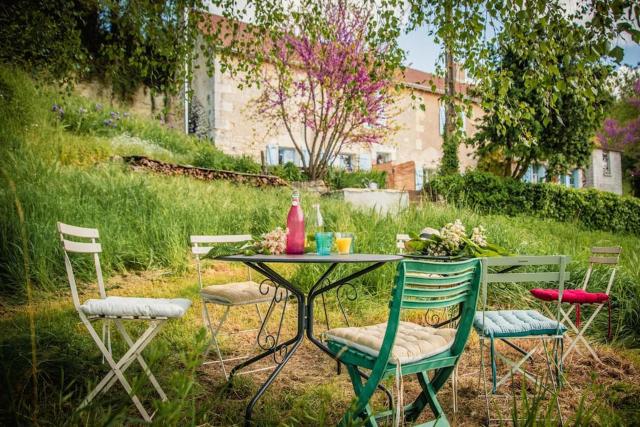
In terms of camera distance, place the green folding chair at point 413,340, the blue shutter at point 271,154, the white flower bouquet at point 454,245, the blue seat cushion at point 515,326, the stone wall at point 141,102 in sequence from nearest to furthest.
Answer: the green folding chair at point 413,340 < the blue seat cushion at point 515,326 < the white flower bouquet at point 454,245 < the stone wall at point 141,102 < the blue shutter at point 271,154

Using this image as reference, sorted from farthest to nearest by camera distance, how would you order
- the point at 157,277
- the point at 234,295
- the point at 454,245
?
1. the point at 157,277
2. the point at 454,245
3. the point at 234,295

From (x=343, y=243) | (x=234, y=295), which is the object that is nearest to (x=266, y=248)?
(x=343, y=243)

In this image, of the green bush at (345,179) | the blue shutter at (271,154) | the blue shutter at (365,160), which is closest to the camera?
the green bush at (345,179)

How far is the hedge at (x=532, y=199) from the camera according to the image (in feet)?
38.9

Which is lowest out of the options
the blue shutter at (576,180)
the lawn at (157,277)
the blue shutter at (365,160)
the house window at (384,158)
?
the lawn at (157,277)

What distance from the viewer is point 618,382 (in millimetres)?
3391

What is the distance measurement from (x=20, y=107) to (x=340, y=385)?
25.9 feet

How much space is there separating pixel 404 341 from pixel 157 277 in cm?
420

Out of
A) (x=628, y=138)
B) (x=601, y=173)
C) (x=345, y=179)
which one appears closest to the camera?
(x=345, y=179)

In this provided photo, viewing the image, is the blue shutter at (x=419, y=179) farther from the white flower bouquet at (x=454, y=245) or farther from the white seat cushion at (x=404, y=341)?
the white seat cushion at (x=404, y=341)

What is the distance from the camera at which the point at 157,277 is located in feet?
18.7

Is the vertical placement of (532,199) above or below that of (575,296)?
above

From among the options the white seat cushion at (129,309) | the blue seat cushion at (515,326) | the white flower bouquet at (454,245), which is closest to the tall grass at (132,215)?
the white flower bouquet at (454,245)

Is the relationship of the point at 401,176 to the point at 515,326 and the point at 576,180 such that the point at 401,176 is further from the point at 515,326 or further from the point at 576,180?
the point at 515,326
